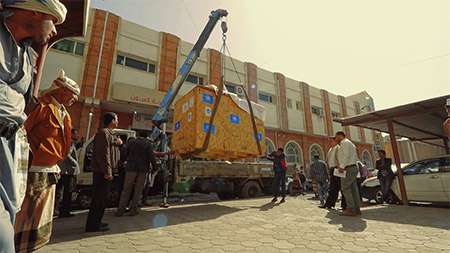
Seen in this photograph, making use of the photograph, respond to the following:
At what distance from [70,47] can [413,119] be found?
17.8 meters

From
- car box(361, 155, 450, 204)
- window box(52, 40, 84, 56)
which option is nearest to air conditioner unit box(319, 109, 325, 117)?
car box(361, 155, 450, 204)

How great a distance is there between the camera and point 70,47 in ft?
39.8

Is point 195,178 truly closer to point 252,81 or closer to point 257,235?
point 257,235

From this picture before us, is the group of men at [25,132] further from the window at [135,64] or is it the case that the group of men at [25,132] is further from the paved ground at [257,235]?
the window at [135,64]

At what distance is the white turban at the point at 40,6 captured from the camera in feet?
4.00

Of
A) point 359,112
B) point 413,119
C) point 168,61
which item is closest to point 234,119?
point 413,119

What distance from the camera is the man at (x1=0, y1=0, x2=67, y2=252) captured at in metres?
1.07

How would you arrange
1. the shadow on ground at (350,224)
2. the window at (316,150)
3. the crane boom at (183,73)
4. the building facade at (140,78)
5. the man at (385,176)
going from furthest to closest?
the window at (316,150)
the building facade at (140,78)
the crane boom at (183,73)
the man at (385,176)
the shadow on ground at (350,224)

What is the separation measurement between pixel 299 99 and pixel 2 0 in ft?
73.6

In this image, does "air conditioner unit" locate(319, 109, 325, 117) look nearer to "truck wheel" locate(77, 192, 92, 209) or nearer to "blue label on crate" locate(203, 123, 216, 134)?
"blue label on crate" locate(203, 123, 216, 134)

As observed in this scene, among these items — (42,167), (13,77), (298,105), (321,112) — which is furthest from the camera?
(321,112)

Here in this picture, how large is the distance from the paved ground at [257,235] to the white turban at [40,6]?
2575 millimetres

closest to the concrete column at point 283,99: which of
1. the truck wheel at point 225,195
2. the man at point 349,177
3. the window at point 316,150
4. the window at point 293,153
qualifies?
the window at point 293,153

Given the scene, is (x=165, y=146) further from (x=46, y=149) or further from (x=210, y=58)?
(x=210, y=58)
